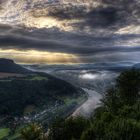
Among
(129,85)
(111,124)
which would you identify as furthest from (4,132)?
(111,124)

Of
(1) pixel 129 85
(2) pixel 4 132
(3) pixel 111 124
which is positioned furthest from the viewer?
(2) pixel 4 132

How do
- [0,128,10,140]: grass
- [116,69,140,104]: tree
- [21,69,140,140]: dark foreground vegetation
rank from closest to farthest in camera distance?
[21,69,140,140]: dark foreground vegetation → [116,69,140,104]: tree → [0,128,10,140]: grass

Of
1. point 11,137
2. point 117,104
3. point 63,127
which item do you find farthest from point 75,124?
point 11,137

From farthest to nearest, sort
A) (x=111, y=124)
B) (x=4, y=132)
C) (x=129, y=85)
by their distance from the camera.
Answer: (x=4, y=132)
(x=129, y=85)
(x=111, y=124)

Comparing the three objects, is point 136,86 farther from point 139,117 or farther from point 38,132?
point 38,132

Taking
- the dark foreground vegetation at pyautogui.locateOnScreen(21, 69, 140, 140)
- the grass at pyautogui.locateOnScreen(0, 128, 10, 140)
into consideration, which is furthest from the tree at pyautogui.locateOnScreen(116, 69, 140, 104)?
the grass at pyautogui.locateOnScreen(0, 128, 10, 140)

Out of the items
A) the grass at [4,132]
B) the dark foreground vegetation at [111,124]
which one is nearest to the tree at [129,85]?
the dark foreground vegetation at [111,124]

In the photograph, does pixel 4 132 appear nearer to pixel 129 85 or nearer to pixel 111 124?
pixel 129 85

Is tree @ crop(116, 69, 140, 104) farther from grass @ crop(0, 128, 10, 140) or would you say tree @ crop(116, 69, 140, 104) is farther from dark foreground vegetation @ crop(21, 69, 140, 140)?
grass @ crop(0, 128, 10, 140)

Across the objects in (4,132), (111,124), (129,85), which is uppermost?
(129,85)

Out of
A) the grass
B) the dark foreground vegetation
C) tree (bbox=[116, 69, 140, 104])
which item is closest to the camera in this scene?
the dark foreground vegetation
